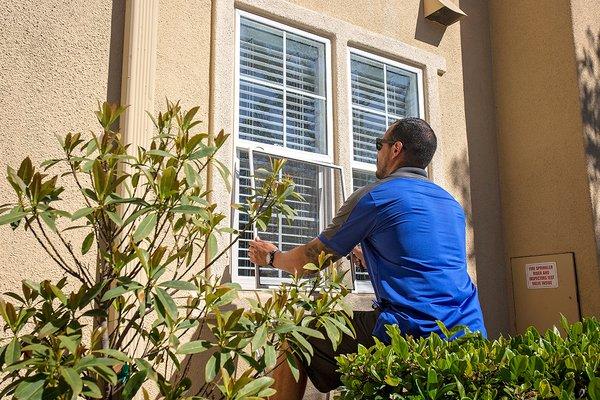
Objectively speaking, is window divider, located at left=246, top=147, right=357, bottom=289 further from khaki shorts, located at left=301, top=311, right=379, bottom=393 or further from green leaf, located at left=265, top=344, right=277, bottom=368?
green leaf, located at left=265, top=344, right=277, bottom=368

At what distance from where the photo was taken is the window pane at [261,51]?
184 inches

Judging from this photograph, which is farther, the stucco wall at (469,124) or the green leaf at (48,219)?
the stucco wall at (469,124)

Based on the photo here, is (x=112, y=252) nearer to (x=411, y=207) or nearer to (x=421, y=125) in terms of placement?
(x=411, y=207)

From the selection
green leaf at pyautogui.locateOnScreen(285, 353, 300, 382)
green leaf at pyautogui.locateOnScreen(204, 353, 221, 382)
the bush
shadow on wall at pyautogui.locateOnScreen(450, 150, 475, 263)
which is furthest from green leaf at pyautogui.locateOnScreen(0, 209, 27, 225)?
shadow on wall at pyautogui.locateOnScreen(450, 150, 475, 263)

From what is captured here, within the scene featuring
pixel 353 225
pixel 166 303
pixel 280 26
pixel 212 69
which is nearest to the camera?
pixel 166 303

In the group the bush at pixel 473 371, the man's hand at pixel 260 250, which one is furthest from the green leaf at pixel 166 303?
the man's hand at pixel 260 250

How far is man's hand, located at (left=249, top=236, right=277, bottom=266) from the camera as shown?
11.8 ft

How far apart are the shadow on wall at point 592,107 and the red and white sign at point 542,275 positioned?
0.47m

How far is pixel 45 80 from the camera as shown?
140 inches

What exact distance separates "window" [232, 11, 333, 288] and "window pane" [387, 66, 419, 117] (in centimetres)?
75

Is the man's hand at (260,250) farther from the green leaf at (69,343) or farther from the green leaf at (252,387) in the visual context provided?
the green leaf at (69,343)

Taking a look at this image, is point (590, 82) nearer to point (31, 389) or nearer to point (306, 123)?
point (306, 123)

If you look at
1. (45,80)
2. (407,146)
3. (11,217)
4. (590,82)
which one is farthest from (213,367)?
(590,82)

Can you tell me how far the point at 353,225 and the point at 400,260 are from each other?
29 centimetres
